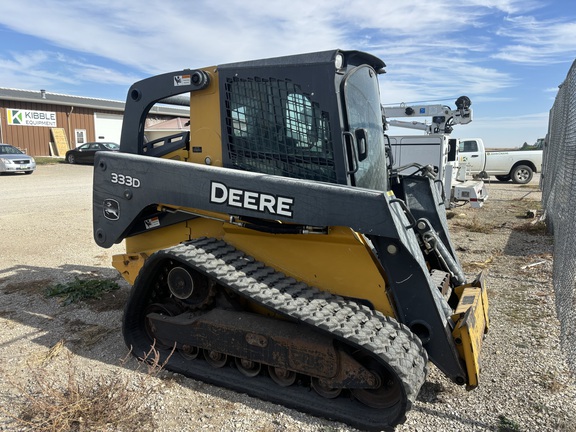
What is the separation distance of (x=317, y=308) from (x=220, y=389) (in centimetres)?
104

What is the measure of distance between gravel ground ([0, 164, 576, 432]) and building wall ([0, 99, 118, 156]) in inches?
941

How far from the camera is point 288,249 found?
11.8 feet

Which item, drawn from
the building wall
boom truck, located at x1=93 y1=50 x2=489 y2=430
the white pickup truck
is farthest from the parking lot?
the white pickup truck

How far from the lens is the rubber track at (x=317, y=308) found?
9.45 ft

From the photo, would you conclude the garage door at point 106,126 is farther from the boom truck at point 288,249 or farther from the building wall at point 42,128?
the boom truck at point 288,249

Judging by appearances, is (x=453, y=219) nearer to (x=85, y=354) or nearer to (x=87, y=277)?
(x=87, y=277)

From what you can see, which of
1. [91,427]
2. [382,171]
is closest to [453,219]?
[382,171]

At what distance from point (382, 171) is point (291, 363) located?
183 centimetres

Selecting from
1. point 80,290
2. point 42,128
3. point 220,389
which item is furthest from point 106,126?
point 220,389

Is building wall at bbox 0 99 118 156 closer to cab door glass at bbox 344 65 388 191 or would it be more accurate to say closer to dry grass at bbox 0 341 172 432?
dry grass at bbox 0 341 172 432

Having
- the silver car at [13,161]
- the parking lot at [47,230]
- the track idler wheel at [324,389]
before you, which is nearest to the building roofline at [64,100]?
the silver car at [13,161]

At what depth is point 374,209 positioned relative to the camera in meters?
3.03

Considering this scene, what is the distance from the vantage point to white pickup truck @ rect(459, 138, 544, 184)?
19750 mm

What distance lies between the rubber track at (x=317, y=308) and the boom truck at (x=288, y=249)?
1 cm
